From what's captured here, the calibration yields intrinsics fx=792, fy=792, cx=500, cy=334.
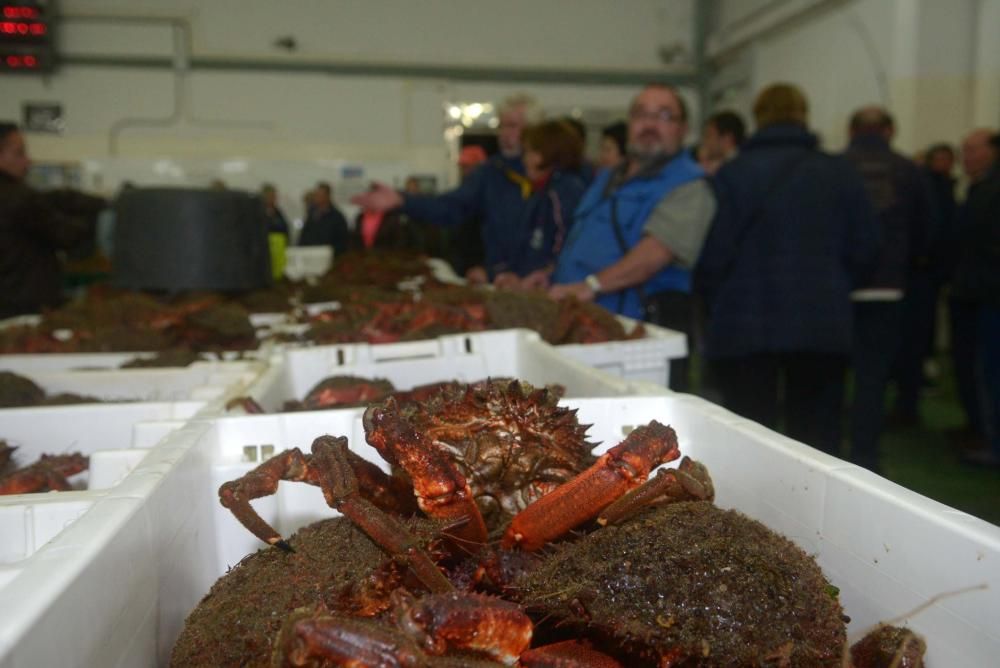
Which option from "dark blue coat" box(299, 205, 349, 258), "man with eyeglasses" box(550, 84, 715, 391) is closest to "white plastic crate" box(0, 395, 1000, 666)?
"man with eyeglasses" box(550, 84, 715, 391)

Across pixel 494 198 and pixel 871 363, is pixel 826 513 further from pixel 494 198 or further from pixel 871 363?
pixel 494 198

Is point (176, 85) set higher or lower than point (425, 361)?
higher

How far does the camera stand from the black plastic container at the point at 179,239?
337cm

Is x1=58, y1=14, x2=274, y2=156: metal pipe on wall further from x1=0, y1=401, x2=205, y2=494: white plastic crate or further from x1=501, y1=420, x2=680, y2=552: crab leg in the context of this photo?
x1=501, y1=420, x2=680, y2=552: crab leg

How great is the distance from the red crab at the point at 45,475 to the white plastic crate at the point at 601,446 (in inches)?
17.9

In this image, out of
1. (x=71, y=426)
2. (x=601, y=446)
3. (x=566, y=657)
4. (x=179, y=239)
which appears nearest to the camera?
(x=566, y=657)

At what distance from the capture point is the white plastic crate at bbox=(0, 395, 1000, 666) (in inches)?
29.7

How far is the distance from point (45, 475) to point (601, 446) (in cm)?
108

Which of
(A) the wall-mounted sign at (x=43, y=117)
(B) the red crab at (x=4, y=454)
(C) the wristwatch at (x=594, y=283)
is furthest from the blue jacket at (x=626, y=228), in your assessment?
(A) the wall-mounted sign at (x=43, y=117)

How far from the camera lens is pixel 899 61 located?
6.93m

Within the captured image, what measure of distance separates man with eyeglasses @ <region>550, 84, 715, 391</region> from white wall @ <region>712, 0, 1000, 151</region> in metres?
4.60

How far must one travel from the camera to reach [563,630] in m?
1.01

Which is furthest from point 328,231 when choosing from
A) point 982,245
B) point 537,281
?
point 982,245

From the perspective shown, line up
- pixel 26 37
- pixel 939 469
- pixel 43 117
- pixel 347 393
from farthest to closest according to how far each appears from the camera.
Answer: pixel 43 117 → pixel 26 37 → pixel 939 469 → pixel 347 393
